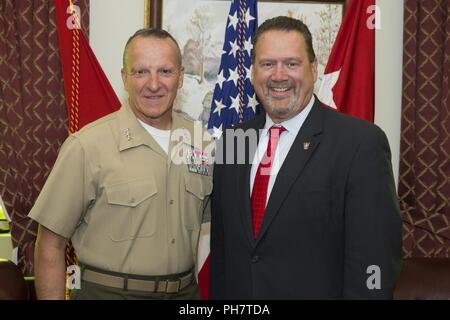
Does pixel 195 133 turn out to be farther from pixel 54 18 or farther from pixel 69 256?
pixel 54 18

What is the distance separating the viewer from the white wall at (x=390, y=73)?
3785 millimetres

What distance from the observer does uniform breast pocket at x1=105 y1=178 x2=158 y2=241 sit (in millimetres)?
2252

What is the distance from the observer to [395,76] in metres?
3.81

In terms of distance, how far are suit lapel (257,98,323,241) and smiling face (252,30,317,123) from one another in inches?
4.4

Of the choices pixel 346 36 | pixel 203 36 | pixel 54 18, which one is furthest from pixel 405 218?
pixel 54 18

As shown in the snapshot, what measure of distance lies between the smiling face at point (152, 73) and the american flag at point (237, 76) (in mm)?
926

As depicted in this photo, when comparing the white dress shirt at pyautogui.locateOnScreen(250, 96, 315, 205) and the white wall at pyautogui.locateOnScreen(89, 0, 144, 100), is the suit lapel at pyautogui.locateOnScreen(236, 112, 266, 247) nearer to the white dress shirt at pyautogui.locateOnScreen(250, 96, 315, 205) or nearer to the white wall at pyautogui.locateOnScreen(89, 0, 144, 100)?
the white dress shirt at pyautogui.locateOnScreen(250, 96, 315, 205)

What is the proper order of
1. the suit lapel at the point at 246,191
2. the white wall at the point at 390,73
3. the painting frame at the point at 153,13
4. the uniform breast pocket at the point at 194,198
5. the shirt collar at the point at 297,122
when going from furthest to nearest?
the white wall at the point at 390,73
the painting frame at the point at 153,13
the uniform breast pocket at the point at 194,198
the shirt collar at the point at 297,122
the suit lapel at the point at 246,191

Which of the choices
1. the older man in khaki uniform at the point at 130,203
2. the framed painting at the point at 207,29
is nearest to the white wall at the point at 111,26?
the framed painting at the point at 207,29

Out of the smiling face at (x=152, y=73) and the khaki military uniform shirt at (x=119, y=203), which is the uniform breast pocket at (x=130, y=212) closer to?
the khaki military uniform shirt at (x=119, y=203)

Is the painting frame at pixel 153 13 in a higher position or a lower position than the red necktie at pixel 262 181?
higher

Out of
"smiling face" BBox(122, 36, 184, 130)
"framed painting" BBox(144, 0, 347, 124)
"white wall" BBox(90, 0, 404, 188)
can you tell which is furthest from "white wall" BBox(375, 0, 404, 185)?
"smiling face" BBox(122, 36, 184, 130)

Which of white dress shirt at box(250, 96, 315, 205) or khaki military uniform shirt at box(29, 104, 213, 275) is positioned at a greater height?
white dress shirt at box(250, 96, 315, 205)

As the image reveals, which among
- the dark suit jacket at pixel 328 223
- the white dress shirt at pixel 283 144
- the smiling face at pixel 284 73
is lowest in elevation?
the dark suit jacket at pixel 328 223
